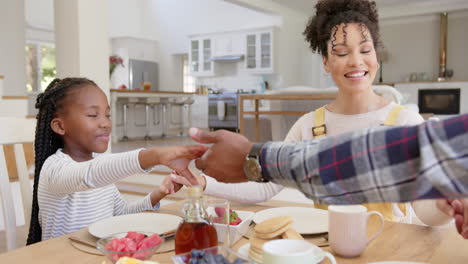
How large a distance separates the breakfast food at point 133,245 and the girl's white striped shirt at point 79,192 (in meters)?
0.25

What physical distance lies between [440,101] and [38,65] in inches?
375

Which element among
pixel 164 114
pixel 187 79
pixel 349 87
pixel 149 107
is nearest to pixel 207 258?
pixel 349 87

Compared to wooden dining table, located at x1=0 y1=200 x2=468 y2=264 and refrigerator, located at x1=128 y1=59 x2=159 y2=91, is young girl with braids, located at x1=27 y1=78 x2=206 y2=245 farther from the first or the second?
refrigerator, located at x1=128 y1=59 x2=159 y2=91

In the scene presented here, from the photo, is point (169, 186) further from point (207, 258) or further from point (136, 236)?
point (207, 258)

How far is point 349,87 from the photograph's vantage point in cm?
133

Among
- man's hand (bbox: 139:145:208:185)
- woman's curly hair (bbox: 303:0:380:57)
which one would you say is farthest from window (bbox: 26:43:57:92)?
man's hand (bbox: 139:145:208:185)

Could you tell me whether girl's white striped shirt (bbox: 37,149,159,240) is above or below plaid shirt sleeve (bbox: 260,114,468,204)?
below

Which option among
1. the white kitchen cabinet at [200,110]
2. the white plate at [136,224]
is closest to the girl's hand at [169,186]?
the white plate at [136,224]

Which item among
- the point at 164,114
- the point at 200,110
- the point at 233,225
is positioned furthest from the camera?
the point at 200,110

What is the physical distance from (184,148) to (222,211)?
224mm

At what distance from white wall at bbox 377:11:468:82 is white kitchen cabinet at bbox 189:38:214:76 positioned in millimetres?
4319

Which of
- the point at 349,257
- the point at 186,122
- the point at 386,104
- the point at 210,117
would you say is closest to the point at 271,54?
the point at 210,117

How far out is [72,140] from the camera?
1.30 meters

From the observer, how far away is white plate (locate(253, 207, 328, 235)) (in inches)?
38.6
